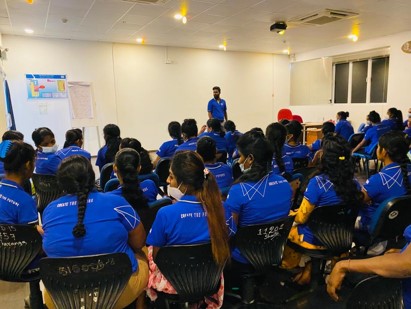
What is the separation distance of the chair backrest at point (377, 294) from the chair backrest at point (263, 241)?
2.02 ft

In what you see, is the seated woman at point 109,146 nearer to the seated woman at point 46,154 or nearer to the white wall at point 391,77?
the seated woman at point 46,154

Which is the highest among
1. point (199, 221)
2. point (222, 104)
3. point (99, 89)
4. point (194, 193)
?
point (99, 89)

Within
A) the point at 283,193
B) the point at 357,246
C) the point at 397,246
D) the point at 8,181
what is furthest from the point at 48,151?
the point at 397,246

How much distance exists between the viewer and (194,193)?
60.1 inches

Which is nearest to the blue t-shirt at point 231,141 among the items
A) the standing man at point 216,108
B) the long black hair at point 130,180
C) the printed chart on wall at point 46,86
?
the standing man at point 216,108

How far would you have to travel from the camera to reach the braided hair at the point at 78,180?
1.37 meters

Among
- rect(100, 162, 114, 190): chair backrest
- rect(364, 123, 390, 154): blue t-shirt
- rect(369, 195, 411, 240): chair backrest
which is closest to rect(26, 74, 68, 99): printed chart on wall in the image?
rect(100, 162, 114, 190): chair backrest

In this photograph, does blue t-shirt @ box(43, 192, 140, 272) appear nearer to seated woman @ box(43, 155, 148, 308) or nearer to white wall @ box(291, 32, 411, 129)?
seated woman @ box(43, 155, 148, 308)

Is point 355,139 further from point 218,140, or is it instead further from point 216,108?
point 218,140

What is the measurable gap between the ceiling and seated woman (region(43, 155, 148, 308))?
4.03 metres

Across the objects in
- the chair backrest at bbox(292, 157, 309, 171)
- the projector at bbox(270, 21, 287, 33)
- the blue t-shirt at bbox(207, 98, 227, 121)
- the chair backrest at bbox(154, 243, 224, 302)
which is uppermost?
the projector at bbox(270, 21, 287, 33)

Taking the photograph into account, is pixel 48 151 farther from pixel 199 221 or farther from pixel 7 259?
pixel 199 221

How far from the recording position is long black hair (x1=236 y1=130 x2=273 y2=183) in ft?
6.11

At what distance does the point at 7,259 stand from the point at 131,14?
4739mm
